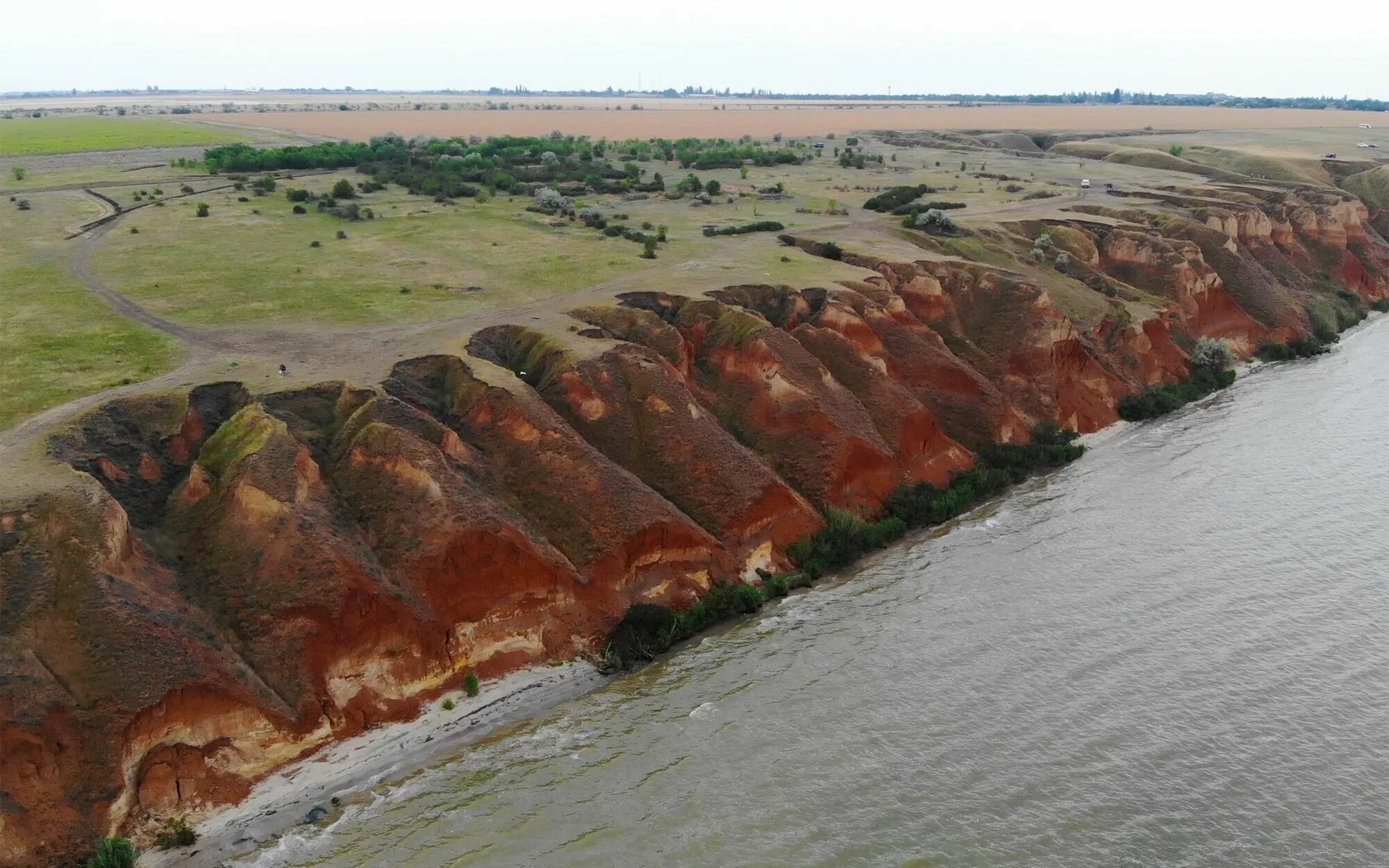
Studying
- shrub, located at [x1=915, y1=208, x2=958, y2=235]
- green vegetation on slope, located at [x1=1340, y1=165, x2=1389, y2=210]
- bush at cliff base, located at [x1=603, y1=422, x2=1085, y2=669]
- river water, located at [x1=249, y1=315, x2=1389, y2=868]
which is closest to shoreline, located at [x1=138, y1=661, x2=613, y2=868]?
river water, located at [x1=249, y1=315, x2=1389, y2=868]

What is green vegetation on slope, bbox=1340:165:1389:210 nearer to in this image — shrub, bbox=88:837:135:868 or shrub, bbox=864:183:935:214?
shrub, bbox=864:183:935:214

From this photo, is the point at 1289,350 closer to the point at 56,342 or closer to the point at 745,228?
the point at 745,228

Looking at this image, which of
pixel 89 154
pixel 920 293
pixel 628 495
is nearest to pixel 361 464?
pixel 628 495

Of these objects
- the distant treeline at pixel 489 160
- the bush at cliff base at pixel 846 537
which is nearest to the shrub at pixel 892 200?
the distant treeline at pixel 489 160

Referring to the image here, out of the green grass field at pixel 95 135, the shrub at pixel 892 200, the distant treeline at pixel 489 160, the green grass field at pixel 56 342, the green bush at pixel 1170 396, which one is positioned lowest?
the green bush at pixel 1170 396

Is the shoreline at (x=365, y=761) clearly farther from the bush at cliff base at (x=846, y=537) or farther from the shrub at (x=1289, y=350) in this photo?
the shrub at (x=1289, y=350)

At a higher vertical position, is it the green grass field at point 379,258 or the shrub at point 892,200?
the shrub at point 892,200

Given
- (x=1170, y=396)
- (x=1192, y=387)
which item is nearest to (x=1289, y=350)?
(x=1192, y=387)
